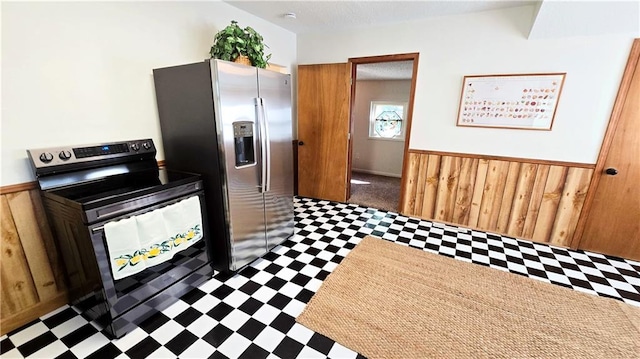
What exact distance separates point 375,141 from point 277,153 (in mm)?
3924

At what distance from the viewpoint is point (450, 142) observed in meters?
3.06

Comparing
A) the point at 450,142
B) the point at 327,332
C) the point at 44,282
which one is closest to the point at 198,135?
the point at 44,282

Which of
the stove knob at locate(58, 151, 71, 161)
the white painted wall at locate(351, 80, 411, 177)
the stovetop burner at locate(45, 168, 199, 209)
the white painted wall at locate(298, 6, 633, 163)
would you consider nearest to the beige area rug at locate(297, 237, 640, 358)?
the stovetop burner at locate(45, 168, 199, 209)

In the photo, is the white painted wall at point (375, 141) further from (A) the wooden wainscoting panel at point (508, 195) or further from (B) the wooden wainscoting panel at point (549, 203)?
(B) the wooden wainscoting panel at point (549, 203)

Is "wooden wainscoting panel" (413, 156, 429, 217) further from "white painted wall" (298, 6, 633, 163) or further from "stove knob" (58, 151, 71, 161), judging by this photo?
"stove knob" (58, 151, 71, 161)

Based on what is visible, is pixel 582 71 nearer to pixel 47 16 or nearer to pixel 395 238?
pixel 395 238

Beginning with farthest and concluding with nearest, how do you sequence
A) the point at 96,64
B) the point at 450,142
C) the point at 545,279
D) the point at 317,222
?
the point at 317,222
the point at 450,142
the point at 545,279
the point at 96,64

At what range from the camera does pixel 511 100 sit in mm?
2689

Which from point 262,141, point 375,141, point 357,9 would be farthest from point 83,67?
point 375,141

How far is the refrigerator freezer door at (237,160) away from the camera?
182cm

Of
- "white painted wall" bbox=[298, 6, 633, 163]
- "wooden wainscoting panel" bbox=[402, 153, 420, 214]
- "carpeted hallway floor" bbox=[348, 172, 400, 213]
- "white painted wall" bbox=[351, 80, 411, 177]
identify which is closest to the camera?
"white painted wall" bbox=[298, 6, 633, 163]

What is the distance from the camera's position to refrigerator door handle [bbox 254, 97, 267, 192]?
208 centimetres

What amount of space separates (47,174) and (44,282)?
0.76m

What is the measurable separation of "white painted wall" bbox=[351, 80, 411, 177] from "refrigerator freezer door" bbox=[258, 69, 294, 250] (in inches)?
132
